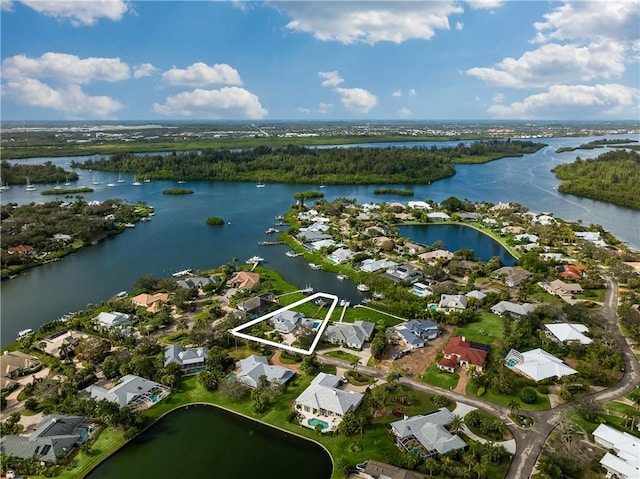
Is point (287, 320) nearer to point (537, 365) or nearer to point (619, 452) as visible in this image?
point (537, 365)

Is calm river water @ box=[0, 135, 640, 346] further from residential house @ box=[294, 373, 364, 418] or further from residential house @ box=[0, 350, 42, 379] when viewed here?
residential house @ box=[294, 373, 364, 418]


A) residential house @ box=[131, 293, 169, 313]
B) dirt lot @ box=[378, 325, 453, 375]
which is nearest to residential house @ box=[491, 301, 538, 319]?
dirt lot @ box=[378, 325, 453, 375]

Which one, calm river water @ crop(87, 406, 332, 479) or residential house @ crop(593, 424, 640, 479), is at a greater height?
residential house @ crop(593, 424, 640, 479)

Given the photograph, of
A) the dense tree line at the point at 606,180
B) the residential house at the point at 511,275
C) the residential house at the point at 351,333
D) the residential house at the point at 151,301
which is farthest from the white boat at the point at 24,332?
the dense tree line at the point at 606,180

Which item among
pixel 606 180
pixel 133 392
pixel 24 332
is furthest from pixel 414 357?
pixel 606 180

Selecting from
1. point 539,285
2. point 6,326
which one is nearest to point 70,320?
point 6,326
